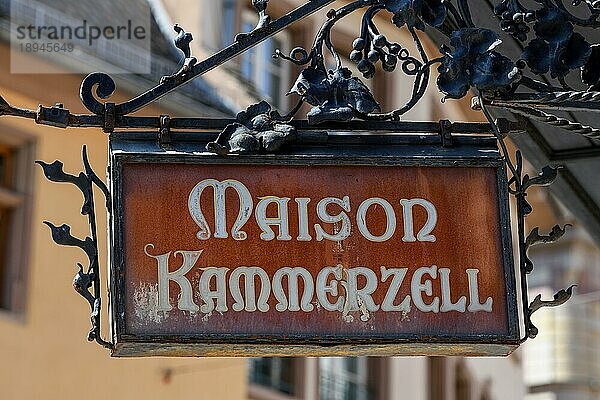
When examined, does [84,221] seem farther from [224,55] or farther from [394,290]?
→ [394,290]

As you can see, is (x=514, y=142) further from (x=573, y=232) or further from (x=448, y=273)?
(x=573, y=232)

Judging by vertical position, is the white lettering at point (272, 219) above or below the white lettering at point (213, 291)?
above

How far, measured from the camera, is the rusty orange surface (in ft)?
12.9

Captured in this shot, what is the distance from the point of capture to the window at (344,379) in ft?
60.8

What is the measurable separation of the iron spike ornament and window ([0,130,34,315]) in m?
10.3

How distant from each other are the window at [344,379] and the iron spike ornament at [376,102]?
46.6ft

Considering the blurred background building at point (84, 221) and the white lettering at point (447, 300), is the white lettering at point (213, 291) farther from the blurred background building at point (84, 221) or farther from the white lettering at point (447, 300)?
the blurred background building at point (84, 221)

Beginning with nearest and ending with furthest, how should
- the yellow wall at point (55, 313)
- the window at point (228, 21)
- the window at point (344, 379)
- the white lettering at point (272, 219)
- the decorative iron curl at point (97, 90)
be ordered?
the white lettering at point (272, 219), the decorative iron curl at point (97, 90), the yellow wall at point (55, 313), the window at point (228, 21), the window at point (344, 379)

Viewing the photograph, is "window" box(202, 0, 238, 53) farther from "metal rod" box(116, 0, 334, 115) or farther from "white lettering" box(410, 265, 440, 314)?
"white lettering" box(410, 265, 440, 314)

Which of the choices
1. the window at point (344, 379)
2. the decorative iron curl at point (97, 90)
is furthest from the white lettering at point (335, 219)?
the window at point (344, 379)

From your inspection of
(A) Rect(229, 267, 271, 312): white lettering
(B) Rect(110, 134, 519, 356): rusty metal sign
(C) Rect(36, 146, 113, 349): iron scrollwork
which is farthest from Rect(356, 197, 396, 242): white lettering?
(C) Rect(36, 146, 113, 349): iron scrollwork

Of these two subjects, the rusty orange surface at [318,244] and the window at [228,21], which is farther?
the window at [228,21]

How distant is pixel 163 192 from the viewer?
13.3 feet

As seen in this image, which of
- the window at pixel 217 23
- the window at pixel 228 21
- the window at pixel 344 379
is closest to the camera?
the window at pixel 217 23
